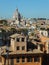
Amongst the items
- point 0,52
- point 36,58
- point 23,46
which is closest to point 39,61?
point 36,58

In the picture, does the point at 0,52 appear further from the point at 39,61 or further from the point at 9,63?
the point at 39,61

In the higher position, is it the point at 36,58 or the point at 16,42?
the point at 16,42

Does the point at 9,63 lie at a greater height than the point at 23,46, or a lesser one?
lesser

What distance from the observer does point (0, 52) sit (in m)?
22.6

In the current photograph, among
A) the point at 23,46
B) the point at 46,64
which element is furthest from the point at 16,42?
the point at 46,64

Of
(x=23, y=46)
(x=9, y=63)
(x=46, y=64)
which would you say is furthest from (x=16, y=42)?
(x=46, y=64)

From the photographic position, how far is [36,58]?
23.4 meters

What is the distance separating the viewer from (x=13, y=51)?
23312 millimetres

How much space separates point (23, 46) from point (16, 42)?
2.52 feet

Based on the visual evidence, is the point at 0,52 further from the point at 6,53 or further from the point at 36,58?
the point at 36,58

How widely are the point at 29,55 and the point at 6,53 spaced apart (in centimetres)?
216

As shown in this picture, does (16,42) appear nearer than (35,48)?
Yes

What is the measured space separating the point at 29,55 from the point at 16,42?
1774mm

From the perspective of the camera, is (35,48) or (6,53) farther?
(35,48)
